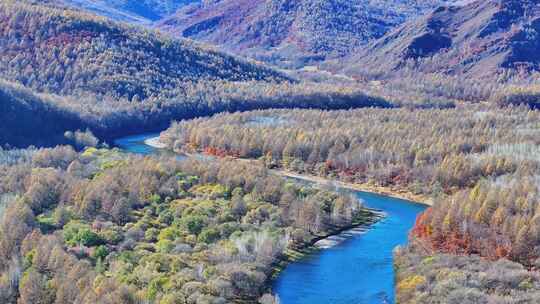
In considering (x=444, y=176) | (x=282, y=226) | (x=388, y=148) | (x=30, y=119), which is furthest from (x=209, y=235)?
(x=30, y=119)

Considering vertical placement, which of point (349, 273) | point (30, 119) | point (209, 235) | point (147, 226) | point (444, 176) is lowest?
point (349, 273)

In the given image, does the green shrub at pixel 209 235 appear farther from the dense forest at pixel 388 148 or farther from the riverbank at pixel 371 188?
the dense forest at pixel 388 148

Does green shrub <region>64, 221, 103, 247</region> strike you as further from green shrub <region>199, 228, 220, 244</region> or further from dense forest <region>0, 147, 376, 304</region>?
green shrub <region>199, 228, 220, 244</region>

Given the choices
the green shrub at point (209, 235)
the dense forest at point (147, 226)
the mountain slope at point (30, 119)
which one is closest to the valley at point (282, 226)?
the dense forest at point (147, 226)

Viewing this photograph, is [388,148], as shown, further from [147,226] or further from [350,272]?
[147,226]

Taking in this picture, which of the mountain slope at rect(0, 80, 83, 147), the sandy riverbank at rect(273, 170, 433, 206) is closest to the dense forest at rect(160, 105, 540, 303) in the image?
the sandy riverbank at rect(273, 170, 433, 206)

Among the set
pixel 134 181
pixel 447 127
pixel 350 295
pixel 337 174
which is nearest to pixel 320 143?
pixel 337 174
